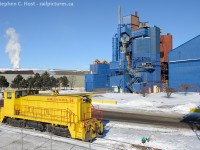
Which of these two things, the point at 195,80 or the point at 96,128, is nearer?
the point at 96,128

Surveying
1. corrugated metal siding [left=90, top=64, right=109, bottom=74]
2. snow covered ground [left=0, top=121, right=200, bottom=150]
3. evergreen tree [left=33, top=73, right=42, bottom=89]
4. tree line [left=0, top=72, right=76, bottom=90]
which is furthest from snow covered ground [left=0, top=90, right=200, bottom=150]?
evergreen tree [left=33, top=73, right=42, bottom=89]

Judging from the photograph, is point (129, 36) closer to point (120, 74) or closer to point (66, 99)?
point (120, 74)

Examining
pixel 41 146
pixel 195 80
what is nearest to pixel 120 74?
pixel 195 80

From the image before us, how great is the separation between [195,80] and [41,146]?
41875 mm

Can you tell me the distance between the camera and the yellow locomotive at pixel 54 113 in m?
13.3

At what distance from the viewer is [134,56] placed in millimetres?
58188

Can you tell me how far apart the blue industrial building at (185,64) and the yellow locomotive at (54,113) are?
37754mm

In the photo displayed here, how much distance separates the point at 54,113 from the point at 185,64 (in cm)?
4034

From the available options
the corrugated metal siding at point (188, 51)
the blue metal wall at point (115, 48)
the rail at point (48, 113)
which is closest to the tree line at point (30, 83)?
the blue metal wall at point (115, 48)

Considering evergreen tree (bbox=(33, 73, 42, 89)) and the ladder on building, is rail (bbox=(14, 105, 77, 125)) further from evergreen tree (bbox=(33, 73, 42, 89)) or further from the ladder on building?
evergreen tree (bbox=(33, 73, 42, 89))

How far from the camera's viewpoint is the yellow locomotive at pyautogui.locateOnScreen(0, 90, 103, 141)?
13.3 m

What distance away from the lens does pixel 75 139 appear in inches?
523

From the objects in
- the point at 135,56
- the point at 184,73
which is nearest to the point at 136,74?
the point at 135,56

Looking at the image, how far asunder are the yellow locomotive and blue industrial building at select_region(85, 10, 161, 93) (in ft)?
134
